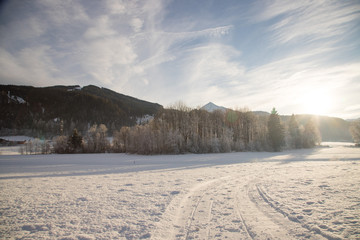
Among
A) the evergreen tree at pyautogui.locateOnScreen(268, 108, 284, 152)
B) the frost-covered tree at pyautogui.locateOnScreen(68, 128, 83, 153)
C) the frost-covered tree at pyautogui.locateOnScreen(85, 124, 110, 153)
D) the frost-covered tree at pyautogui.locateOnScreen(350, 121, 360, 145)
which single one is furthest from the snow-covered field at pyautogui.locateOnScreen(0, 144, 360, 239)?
the frost-covered tree at pyautogui.locateOnScreen(350, 121, 360, 145)

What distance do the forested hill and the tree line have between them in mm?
66041

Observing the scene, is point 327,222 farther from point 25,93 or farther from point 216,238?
point 25,93

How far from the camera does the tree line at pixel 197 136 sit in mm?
39531

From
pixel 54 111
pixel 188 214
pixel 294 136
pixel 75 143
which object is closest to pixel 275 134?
pixel 294 136

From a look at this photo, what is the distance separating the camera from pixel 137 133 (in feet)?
144

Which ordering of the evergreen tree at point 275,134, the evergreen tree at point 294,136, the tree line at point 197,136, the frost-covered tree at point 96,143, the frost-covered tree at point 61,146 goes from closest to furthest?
the tree line at point 197,136, the evergreen tree at point 275,134, the frost-covered tree at point 61,146, the frost-covered tree at point 96,143, the evergreen tree at point 294,136

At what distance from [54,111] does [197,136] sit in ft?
470

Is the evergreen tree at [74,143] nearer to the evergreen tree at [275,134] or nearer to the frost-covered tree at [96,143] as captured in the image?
the frost-covered tree at [96,143]

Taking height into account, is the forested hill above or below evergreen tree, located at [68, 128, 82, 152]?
above

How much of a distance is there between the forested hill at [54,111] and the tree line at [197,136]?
66.0 metres

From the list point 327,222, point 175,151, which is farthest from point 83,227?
point 175,151

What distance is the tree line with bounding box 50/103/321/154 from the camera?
130 feet

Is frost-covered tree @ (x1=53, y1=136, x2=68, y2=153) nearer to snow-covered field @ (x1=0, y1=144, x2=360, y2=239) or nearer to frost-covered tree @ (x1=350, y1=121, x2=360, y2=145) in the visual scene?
snow-covered field @ (x1=0, y1=144, x2=360, y2=239)

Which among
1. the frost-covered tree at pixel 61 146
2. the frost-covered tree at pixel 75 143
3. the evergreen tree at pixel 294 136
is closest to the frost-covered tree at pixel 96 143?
the frost-covered tree at pixel 75 143
